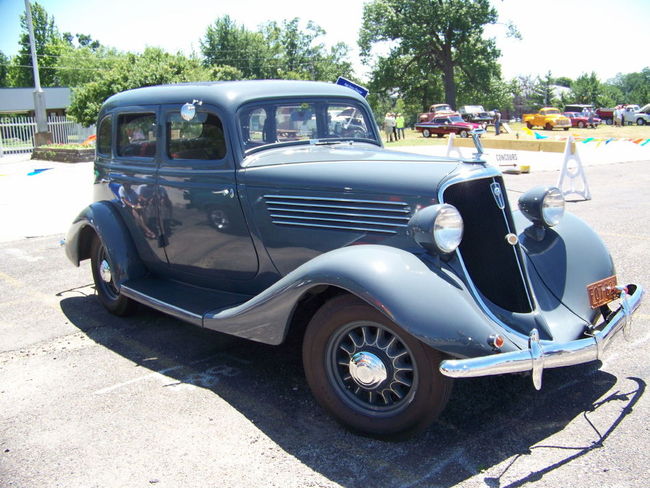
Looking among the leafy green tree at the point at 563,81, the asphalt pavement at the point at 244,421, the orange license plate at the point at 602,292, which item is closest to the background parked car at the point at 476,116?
the asphalt pavement at the point at 244,421

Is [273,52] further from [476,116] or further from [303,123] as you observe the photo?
[303,123]

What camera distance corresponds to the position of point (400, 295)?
2.73 m

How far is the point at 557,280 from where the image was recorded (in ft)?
11.9

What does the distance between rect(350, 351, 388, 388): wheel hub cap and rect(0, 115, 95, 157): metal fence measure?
895 inches

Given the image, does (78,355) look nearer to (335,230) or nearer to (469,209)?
(335,230)

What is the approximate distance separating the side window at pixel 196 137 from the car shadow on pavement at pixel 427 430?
1.38 metres

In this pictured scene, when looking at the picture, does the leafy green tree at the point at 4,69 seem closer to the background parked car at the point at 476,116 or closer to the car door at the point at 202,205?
the background parked car at the point at 476,116

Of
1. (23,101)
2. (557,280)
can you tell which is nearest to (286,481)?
(557,280)

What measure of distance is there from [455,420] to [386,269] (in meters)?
0.94

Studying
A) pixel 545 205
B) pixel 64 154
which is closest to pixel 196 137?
pixel 545 205

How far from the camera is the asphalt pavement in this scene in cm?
269

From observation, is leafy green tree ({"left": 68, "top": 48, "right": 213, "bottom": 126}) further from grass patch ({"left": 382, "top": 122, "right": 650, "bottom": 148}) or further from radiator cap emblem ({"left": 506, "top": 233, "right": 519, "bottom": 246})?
radiator cap emblem ({"left": 506, "top": 233, "right": 519, "bottom": 246})

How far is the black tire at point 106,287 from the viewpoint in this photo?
4887mm

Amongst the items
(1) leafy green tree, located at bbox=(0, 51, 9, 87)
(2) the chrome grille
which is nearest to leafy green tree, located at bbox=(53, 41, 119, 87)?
(1) leafy green tree, located at bbox=(0, 51, 9, 87)
